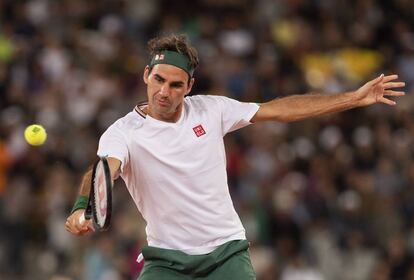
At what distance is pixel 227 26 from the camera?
746 inches

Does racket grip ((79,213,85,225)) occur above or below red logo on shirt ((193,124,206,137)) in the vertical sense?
below

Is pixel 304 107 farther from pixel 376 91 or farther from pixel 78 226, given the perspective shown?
pixel 78 226

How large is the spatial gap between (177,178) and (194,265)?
630mm

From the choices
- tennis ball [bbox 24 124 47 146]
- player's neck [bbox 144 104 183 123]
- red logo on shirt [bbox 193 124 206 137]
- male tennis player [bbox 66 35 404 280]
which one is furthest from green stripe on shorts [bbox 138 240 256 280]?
tennis ball [bbox 24 124 47 146]

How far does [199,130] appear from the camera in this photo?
7945 mm

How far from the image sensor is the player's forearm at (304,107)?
8180mm

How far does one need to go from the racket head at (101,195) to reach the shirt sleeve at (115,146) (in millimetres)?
407

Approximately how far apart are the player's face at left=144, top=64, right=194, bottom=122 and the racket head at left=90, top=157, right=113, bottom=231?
935 millimetres

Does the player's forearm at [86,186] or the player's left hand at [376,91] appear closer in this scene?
the player's forearm at [86,186]

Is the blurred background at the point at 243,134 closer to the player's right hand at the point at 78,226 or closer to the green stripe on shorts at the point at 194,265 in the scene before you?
the green stripe on shorts at the point at 194,265

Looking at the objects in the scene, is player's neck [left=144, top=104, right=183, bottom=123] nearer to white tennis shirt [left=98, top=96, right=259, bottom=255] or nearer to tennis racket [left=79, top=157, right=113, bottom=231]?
white tennis shirt [left=98, top=96, right=259, bottom=255]

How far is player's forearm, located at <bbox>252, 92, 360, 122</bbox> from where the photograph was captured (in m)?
8.18

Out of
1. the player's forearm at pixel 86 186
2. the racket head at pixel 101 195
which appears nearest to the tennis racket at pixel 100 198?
the racket head at pixel 101 195

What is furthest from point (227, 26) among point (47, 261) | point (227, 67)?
point (47, 261)
